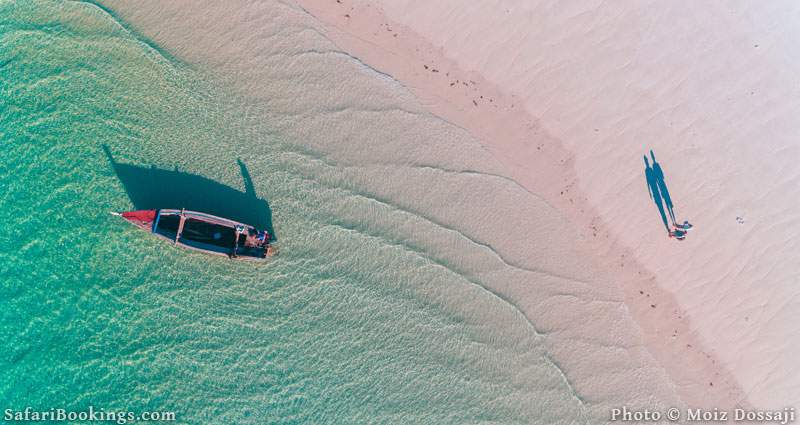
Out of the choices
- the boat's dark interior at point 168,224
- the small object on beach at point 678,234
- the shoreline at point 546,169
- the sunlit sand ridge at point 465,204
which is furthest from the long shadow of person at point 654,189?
the boat's dark interior at point 168,224

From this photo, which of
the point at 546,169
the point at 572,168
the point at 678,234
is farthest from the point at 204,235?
the point at 678,234

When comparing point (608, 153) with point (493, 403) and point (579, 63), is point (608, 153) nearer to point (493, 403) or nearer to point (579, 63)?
point (579, 63)

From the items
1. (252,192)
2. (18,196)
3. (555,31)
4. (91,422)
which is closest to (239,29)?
(252,192)

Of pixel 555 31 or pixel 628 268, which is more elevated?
pixel 555 31

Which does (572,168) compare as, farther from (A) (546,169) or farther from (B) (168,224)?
(B) (168,224)

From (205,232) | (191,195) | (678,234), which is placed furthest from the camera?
(678,234)

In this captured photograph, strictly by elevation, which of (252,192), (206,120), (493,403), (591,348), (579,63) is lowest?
(493,403)

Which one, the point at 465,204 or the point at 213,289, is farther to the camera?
the point at 465,204
